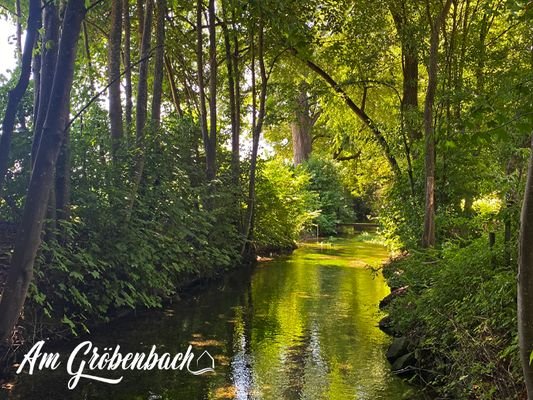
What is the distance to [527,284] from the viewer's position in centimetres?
275

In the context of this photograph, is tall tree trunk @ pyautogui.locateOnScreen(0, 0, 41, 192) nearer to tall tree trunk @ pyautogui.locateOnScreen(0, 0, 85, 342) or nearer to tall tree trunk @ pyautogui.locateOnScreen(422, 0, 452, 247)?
tall tree trunk @ pyautogui.locateOnScreen(0, 0, 85, 342)

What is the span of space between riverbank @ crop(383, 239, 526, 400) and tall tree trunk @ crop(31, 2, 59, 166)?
15.8ft

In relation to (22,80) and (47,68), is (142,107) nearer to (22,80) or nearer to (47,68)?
(47,68)

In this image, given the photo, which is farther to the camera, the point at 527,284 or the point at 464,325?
the point at 464,325

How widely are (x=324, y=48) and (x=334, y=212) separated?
1595cm

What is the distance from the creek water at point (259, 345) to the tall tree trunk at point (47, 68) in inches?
103

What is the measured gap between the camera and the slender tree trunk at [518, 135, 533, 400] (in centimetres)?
269

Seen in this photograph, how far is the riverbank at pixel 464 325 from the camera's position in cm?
454

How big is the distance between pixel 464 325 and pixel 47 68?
210 inches

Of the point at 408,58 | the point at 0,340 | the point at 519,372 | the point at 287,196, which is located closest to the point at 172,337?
the point at 0,340

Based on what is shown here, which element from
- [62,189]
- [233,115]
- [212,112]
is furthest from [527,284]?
[233,115]

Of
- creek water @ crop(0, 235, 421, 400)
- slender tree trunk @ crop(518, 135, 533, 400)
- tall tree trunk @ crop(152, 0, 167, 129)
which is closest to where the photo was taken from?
slender tree trunk @ crop(518, 135, 533, 400)

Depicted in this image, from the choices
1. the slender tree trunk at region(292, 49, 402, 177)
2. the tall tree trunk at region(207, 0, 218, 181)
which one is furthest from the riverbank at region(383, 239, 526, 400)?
the tall tree trunk at region(207, 0, 218, 181)

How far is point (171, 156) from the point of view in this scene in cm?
1030
